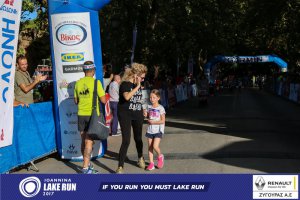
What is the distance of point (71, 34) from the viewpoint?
8.49 meters

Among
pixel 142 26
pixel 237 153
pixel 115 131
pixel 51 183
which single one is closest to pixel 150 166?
pixel 237 153

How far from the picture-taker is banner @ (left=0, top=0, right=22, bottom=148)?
6.50 meters

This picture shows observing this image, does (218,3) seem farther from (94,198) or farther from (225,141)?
(94,198)

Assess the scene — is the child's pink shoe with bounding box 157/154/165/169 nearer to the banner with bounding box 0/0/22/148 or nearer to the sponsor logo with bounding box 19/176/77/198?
the banner with bounding box 0/0/22/148

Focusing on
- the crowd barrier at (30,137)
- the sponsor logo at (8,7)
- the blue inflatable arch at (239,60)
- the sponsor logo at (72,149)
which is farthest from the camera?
the blue inflatable arch at (239,60)

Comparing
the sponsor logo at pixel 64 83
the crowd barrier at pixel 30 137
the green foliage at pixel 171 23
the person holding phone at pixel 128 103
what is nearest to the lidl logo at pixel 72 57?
the sponsor logo at pixel 64 83

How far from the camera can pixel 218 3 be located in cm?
2833

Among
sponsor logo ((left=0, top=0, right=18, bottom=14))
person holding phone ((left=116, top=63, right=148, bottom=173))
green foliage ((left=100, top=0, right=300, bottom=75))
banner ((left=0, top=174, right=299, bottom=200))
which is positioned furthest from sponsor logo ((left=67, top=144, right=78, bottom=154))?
green foliage ((left=100, top=0, right=300, bottom=75))

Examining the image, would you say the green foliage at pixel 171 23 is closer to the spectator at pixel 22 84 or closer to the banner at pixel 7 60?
the spectator at pixel 22 84

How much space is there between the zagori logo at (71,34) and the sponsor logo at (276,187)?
15.5 feet

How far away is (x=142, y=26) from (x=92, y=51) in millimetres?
18059

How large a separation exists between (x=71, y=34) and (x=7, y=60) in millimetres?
2090

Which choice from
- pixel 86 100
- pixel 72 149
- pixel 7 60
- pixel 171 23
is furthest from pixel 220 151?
pixel 171 23

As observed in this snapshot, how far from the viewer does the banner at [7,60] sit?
6.50 m
